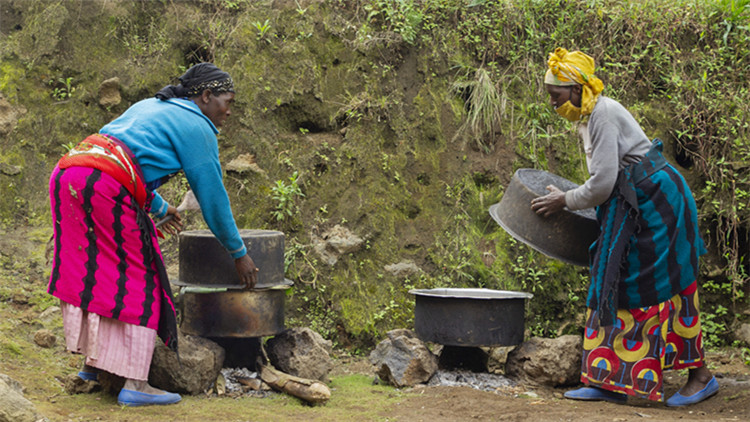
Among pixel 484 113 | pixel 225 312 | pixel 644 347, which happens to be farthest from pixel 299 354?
pixel 484 113

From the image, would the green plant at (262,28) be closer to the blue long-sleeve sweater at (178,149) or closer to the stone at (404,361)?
the blue long-sleeve sweater at (178,149)

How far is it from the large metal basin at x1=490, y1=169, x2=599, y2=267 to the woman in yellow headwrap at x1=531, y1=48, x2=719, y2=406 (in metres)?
0.10

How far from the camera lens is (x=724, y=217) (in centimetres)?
605

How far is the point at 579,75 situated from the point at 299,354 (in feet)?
8.39

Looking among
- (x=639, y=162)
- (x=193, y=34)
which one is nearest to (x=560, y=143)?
(x=639, y=162)

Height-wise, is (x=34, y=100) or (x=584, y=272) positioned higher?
(x=34, y=100)

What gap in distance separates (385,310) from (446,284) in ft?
1.97

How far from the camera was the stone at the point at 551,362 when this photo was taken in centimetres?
473

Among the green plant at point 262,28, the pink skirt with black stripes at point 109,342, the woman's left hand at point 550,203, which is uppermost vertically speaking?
the green plant at point 262,28

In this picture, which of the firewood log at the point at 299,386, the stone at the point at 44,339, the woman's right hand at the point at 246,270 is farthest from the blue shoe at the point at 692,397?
the stone at the point at 44,339

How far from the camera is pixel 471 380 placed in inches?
189

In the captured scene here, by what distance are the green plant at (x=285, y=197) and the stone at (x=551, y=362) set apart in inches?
95.6

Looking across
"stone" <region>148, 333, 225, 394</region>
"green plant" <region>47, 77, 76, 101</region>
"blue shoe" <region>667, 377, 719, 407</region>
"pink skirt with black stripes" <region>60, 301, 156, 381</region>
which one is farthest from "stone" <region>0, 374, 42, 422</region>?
"green plant" <region>47, 77, 76, 101</region>

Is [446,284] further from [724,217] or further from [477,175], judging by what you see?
[724,217]
